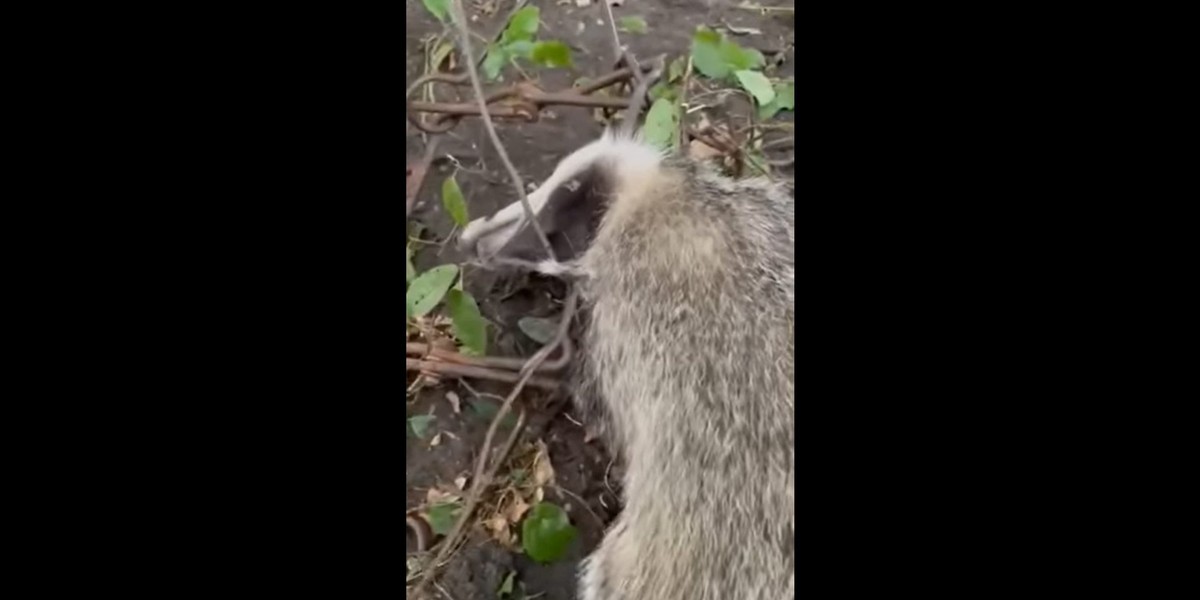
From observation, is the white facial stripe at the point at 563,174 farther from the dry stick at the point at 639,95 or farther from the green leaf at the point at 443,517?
the green leaf at the point at 443,517

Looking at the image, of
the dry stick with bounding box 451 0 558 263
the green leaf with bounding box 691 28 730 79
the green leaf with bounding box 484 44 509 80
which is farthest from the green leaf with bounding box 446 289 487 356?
the green leaf with bounding box 691 28 730 79

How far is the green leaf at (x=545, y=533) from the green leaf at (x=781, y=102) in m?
0.44

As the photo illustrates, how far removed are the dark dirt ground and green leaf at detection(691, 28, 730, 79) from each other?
0.01 meters

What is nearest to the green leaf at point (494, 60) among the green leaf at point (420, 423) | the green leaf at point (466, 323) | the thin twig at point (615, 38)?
the thin twig at point (615, 38)

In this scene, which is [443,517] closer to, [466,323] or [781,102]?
[466,323]

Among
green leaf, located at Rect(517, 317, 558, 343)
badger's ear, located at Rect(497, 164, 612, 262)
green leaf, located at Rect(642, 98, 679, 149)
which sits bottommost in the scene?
green leaf, located at Rect(517, 317, 558, 343)

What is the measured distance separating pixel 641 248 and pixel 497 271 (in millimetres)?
169

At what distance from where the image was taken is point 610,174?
1229 millimetres

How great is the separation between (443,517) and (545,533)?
3.9 inches

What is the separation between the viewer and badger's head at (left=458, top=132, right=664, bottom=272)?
117 cm

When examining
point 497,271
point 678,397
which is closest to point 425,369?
point 497,271

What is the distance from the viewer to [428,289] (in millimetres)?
1135

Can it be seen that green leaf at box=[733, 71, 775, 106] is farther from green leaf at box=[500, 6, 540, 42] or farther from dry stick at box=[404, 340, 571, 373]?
dry stick at box=[404, 340, 571, 373]

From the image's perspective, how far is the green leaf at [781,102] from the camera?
1.16 m
